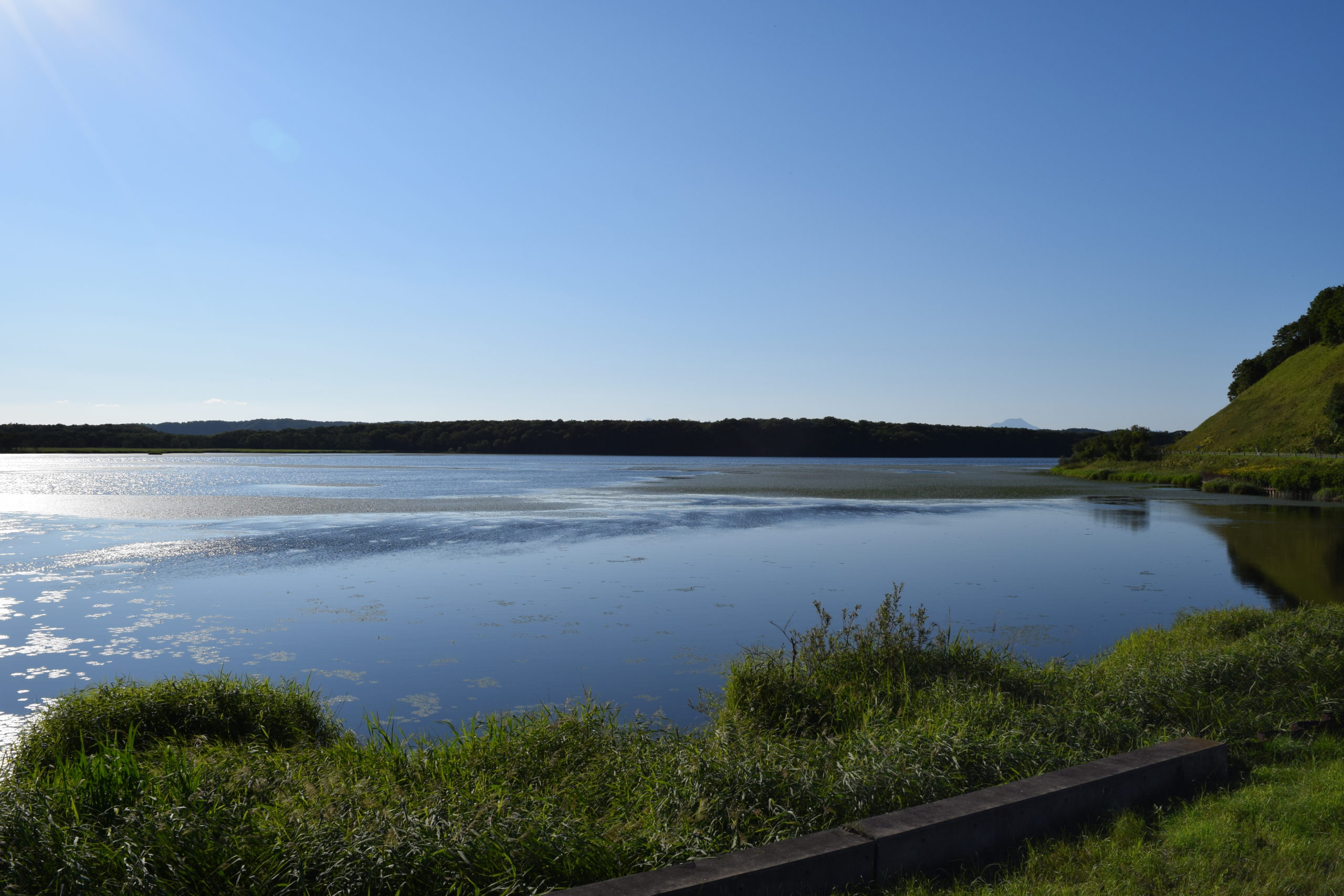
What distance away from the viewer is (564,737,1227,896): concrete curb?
148 inches

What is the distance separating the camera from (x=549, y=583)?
15.4 meters

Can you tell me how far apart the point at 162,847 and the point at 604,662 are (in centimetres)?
628

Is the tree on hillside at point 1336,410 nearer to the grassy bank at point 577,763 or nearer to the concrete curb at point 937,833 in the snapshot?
the grassy bank at point 577,763

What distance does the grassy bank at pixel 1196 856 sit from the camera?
3.94m

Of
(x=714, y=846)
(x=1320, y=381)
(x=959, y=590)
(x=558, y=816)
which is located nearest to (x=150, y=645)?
(x=558, y=816)

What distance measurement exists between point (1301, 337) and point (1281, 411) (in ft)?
97.2

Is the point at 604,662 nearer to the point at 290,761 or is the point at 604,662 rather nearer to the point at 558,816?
the point at 290,761

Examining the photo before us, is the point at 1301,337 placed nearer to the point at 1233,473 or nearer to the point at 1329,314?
the point at 1329,314

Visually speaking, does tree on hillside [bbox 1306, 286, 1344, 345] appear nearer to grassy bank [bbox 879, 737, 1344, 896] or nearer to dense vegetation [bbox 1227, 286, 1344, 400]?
dense vegetation [bbox 1227, 286, 1344, 400]

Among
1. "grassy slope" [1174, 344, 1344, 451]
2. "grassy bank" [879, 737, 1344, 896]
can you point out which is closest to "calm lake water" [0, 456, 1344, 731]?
"grassy bank" [879, 737, 1344, 896]

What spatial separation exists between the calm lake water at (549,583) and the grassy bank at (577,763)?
136cm

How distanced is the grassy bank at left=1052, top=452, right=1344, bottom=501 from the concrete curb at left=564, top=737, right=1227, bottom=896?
142ft

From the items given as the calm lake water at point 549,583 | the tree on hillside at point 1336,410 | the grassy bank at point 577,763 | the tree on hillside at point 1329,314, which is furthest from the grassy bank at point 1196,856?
the tree on hillside at point 1329,314

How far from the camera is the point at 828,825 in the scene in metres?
4.69
